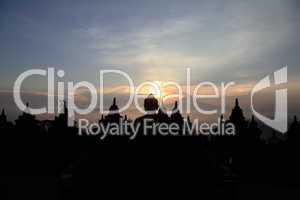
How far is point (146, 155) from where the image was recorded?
11.0 meters

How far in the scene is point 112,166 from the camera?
1063 cm

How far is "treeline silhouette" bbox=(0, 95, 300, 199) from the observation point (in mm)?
10500

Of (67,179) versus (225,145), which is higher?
(67,179)

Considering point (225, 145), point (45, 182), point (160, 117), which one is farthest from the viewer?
point (225, 145)

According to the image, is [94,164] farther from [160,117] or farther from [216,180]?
[160,117]

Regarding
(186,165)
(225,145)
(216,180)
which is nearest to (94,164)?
(186,165)

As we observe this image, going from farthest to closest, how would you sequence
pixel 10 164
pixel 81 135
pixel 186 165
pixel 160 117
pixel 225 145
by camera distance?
pixel 225 145 → pixel 81 135 → pixel 10 164 → pixel 160 117 → pixel 186 165

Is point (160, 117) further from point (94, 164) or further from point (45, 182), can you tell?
point (45, 182)

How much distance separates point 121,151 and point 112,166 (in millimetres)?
593

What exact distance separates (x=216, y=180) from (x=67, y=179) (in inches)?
178

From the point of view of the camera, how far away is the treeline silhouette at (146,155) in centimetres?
1050

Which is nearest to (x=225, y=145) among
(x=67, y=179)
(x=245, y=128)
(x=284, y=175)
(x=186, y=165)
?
(x=245, y=128)

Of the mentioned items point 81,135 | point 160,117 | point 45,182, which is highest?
point 160,117

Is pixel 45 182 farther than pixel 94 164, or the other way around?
pixel 45 182
